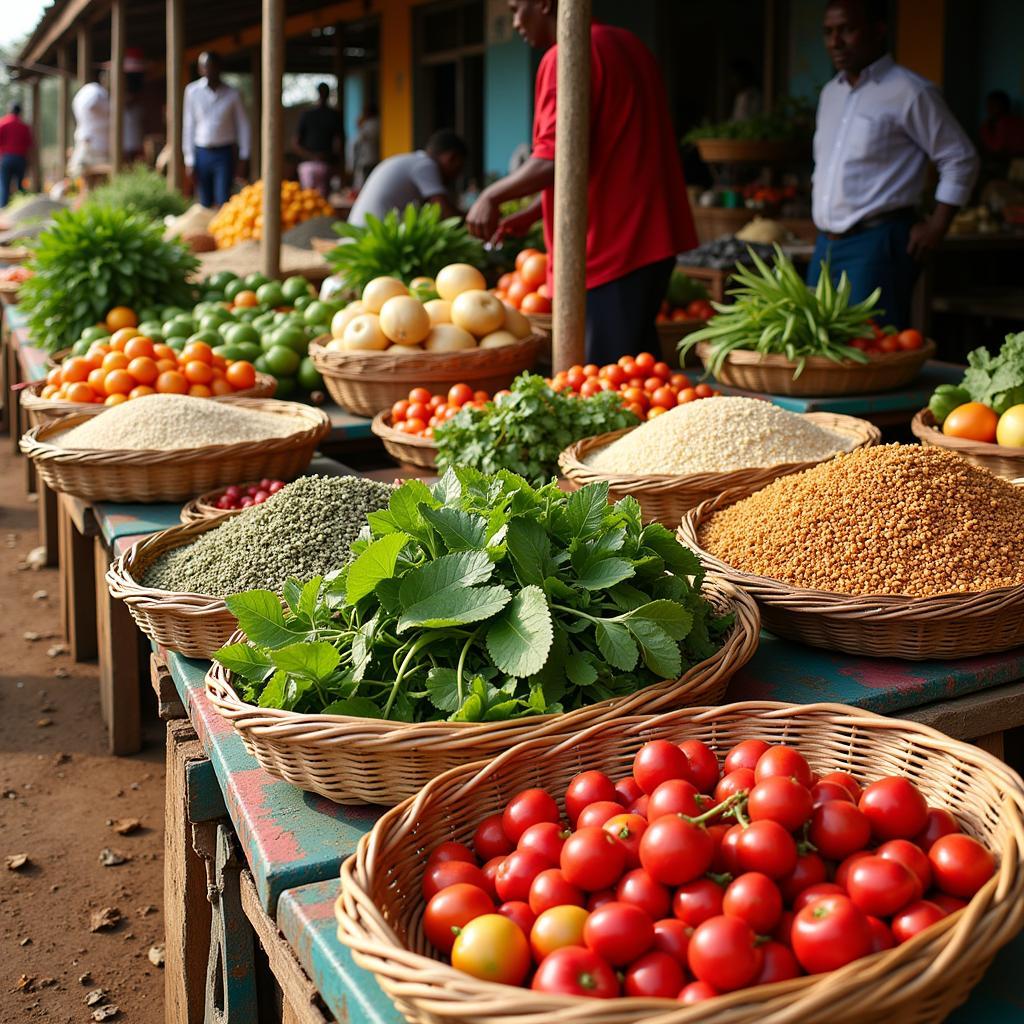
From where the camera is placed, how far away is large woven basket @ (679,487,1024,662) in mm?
1790

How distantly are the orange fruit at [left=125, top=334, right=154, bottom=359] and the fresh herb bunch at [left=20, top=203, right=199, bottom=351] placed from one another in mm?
1141

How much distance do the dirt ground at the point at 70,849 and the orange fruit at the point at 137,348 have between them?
115 cm

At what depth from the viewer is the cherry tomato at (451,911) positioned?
1141 mm

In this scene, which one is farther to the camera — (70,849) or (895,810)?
(70,849)

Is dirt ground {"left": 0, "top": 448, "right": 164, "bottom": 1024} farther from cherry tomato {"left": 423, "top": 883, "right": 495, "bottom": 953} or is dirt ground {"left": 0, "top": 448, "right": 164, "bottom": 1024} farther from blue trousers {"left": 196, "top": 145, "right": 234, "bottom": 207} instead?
blue trousers {"left": 196, "top": 145, "right": 234, "bottom": 207}

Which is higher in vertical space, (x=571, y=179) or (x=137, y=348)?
(x=571, y=179)

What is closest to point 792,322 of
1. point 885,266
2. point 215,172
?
point 885,266

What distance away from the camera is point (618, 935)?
1043 millimetres

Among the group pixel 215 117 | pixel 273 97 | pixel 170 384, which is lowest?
pixel 170 384

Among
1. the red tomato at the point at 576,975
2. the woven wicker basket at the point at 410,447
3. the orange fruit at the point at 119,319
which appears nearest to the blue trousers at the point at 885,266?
the woven wicker basket at the point at 410,447

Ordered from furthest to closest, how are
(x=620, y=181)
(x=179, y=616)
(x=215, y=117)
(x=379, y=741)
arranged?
(x=215, y=117) → (x=620, y=181) → (x=179, y=616) → (x=379, y=741)

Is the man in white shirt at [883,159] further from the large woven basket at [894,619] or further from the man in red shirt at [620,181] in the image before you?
the large woven basket at [894,619]

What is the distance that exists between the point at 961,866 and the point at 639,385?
7.59 ft

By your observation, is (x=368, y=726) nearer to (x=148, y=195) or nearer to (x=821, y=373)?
(x=821, y=373)
